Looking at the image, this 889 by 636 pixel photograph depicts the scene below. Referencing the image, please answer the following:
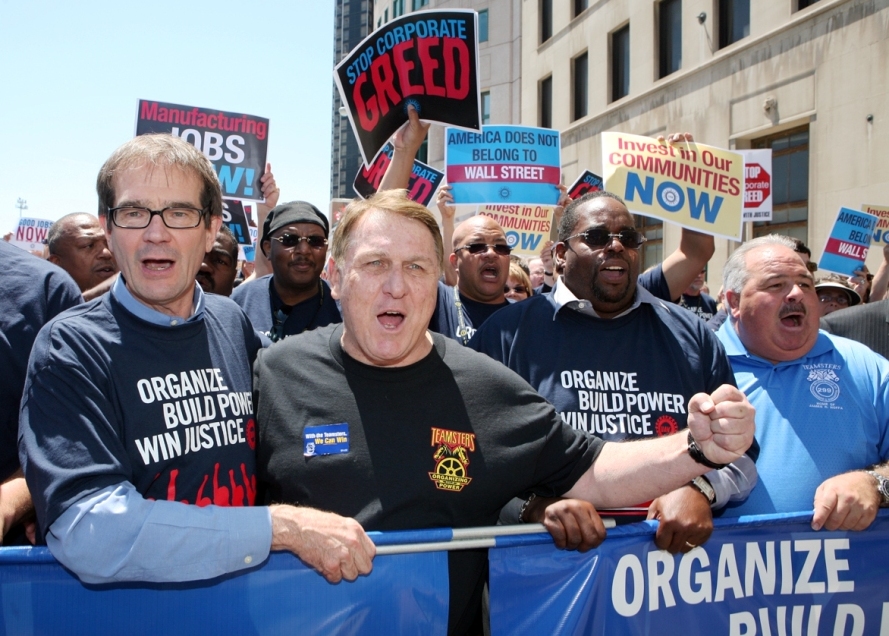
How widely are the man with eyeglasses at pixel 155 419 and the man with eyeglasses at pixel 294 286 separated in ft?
5.68

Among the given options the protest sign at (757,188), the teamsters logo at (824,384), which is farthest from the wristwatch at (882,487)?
the protest sign at (757,188)

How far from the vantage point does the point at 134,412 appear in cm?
195

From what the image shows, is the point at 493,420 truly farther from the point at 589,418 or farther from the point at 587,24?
the point at 587,24

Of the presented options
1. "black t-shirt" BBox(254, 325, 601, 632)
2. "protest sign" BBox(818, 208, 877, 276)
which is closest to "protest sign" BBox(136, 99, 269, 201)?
"black t-shirt" BBox(254, 325, 601, 632)

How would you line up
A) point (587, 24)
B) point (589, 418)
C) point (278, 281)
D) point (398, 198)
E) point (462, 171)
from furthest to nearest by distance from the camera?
point (587, 24), point (462, 171), point (278, 281), point (589, 418), point (398, 198)

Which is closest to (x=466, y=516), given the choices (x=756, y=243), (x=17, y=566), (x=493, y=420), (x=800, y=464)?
(x=493, y=420)

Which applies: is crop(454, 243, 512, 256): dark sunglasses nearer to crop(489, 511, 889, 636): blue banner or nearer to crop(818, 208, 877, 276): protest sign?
crop(489, 511, 889, 636): blue banner

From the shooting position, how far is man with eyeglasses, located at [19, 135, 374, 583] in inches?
69.6

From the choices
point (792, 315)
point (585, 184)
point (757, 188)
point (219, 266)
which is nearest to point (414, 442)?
point (792, 315)

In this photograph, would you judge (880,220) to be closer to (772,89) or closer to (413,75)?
(772,89)

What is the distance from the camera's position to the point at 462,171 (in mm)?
7695

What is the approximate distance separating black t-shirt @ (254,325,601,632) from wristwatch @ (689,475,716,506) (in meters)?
0.35

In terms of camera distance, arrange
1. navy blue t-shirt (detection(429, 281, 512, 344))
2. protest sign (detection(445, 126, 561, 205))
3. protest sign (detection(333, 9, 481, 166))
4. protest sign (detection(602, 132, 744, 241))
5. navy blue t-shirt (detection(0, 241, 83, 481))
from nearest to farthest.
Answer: navy blue t-shirt (detection(0, 241, 83, 481)) → navy blue t-shirt (detection(429, 281, 512, 344)) → protest sign (detection(333, 9, 481, 166)) → protest sign (detection(602, 132, 744, 241)) → protest sign (detection(445, 126, 561, 205))

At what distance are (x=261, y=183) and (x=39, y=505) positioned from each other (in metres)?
4.96
